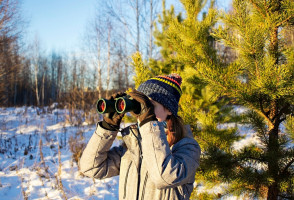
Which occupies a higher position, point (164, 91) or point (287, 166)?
point (164, 91)

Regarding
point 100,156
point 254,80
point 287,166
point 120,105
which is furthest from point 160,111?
point 287,166

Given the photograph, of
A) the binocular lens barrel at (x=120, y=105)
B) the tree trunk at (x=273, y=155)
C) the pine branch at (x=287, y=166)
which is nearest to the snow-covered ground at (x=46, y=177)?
the tree trunk at (x=273, y=155)

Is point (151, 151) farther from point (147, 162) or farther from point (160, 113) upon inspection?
point (160, 113)

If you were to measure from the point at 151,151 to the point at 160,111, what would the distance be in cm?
28

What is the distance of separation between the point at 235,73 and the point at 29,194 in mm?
3697

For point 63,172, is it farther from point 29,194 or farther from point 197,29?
point 197,29

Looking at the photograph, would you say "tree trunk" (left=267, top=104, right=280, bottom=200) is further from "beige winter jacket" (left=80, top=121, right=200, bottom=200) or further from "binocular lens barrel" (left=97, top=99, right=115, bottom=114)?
"binocular lens barrel" (left=97, top=99, right=115, bottom=114)

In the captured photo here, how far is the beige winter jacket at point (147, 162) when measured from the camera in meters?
1.06

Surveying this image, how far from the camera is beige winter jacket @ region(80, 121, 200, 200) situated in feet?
3.47

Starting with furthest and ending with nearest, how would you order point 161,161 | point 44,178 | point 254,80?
point 44,178 < point 254,80 < point 161,161

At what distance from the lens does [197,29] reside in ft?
5.82

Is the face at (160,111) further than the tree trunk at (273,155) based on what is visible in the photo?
No

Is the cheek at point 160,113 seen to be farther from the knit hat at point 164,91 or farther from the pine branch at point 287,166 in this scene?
the pine branch at point 287,166

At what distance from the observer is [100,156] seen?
1.31 metres
